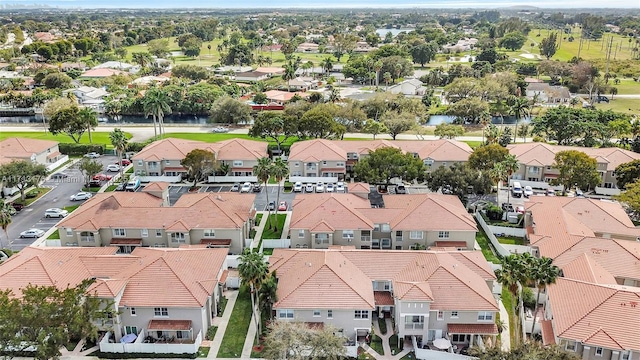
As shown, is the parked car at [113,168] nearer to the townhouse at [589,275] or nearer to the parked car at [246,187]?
the parked car at [246,187]

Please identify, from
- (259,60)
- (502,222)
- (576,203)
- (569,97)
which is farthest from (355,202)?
(259,60)

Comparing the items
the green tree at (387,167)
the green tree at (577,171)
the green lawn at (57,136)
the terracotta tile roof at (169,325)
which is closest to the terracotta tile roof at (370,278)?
the terracotta tile roof at (169,325)

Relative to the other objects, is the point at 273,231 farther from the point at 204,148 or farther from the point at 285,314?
the point at 204,148

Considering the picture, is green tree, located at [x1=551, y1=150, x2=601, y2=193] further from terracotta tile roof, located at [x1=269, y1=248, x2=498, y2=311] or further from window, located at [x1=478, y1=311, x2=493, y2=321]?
window, located at [x1=478, y1=311, x2=493, y2=321]

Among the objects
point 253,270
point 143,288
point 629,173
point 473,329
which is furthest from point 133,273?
point 629,173

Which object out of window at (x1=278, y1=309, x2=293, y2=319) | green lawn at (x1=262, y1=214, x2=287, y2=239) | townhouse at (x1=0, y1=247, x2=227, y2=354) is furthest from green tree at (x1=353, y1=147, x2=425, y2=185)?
window at (x1=278, y1=309, x2=293, y2=319)
